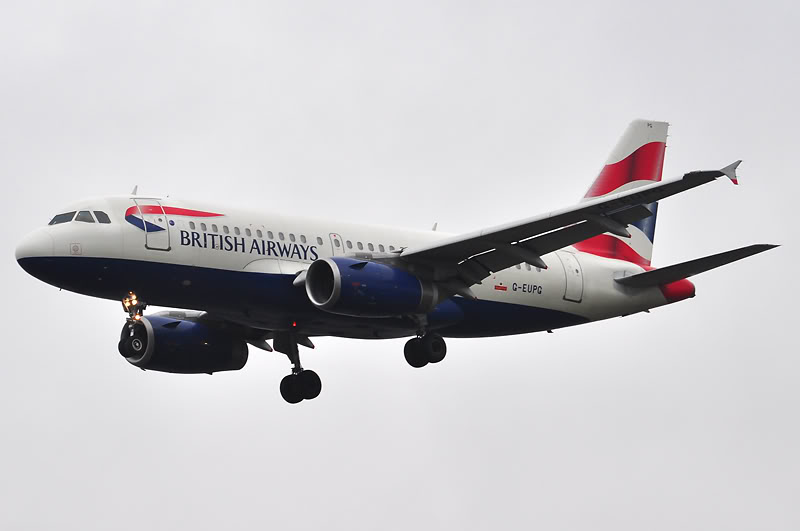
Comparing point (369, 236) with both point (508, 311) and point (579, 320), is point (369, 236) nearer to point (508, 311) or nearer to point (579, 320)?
point (508, 311)

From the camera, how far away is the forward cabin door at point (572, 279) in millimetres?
45812

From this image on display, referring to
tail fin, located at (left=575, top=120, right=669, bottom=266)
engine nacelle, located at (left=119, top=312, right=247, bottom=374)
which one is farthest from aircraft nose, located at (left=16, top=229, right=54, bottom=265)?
tail fin, located at (left=575, top=120, right=669, bottom=266)

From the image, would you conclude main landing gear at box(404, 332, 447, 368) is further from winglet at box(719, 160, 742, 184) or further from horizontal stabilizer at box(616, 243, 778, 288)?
winglet at box(719, 160, 742, 184)

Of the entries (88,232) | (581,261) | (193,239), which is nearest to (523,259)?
(581,261)

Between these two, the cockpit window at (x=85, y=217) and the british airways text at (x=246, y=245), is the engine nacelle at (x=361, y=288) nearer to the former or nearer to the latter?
the british airways text at (x=246, y=245)

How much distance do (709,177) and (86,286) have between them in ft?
55.4

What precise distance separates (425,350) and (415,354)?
362mm

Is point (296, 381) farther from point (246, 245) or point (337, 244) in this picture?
point (246, 245)

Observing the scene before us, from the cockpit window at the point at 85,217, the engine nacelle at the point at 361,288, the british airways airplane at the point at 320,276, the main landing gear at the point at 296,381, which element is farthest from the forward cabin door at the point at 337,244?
the cockpit window at the point at 85,217

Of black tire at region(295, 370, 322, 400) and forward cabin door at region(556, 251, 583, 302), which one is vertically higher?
forward cabin door at region(556, 251, 583, 302)

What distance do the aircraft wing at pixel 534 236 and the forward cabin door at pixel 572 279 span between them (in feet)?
15.0

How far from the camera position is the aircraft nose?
3825 centimetres

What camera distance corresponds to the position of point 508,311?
44.8 meters

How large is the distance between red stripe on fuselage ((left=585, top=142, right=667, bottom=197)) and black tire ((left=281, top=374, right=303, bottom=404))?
1224 centimetres
